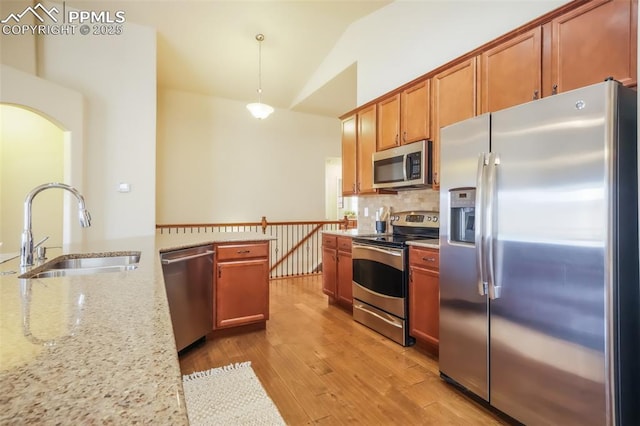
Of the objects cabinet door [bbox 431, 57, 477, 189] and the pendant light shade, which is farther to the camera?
the pendant light shade

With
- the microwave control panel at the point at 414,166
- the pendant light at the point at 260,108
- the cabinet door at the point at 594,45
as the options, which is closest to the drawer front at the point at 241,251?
the microwave control panel at the point at 414,166

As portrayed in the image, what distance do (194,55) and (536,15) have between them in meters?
4.11

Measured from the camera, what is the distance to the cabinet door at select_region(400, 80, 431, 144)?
9.93ft

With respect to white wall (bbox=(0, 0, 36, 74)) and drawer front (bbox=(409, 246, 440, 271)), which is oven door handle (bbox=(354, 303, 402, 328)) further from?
white wall (bbox=(0, 0, 36, 74))

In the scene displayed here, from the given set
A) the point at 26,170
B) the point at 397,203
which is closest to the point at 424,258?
the point at 397,203

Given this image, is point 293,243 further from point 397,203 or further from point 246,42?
point 246,42

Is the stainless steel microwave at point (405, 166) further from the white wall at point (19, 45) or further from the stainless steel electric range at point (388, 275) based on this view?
the white wall at point (19, 45)

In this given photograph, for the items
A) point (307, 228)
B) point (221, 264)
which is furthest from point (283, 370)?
point (307, 228)

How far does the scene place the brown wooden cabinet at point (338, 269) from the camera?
3.65m

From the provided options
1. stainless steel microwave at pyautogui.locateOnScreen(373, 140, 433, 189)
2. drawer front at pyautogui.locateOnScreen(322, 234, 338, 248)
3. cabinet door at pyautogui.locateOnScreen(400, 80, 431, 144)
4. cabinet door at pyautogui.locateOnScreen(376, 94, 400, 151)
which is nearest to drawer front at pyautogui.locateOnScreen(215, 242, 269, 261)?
drawer front at pyautogui.locateOnScreen(322, 234, 338, 248)

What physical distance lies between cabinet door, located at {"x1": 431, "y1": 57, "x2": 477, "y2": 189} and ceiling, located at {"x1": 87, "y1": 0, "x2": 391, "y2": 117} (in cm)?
168

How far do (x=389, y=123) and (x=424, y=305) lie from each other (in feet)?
6.46

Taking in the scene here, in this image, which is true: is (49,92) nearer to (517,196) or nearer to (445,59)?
(445,59)

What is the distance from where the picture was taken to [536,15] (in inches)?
90.6
